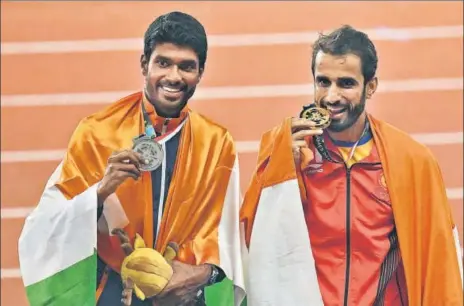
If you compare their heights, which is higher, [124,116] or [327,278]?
[124,116]

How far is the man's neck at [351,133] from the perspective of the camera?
9.41ft

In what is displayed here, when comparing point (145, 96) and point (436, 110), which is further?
point (436, 110)

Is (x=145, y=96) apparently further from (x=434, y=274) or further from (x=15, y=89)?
(x=15, y=89)

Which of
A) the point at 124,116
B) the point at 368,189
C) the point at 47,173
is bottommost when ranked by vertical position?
the point at 47,173

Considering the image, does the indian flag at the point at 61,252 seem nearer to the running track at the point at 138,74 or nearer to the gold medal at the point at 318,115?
the gold medal at the point at 318,115

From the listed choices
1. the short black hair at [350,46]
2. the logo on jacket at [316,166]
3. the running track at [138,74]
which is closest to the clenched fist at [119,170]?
the logo on jacket at [316,166]

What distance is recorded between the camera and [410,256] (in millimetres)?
2760

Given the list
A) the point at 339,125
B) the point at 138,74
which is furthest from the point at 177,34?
the point at 138,74

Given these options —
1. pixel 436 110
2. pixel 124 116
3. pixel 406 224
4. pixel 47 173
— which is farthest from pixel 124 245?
pixel 436 110

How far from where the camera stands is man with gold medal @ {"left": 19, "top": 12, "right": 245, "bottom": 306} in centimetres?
267

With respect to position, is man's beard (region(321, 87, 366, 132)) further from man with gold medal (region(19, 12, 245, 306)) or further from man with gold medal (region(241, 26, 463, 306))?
man with gold medal (region(19, 12, 245, 306))

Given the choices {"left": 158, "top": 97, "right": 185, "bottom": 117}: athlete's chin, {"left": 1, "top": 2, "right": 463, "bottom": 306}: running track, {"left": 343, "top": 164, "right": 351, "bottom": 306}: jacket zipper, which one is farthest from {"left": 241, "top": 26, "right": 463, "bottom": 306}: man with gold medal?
{"left": 1, "top": 2, "right": 463, "bottom": 306}: running track

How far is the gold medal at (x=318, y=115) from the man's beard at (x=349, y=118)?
1.1 inches

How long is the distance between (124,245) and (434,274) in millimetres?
844
